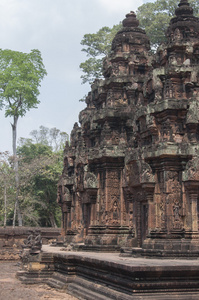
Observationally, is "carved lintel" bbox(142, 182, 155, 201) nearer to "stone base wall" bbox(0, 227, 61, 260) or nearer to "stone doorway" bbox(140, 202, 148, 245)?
"stone doorway" bbox(140, 202, 148, 245)

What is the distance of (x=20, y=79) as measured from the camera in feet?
107

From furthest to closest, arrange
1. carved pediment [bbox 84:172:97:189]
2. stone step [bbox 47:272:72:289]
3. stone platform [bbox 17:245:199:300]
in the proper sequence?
carved pediment [bbox 84:172:97:189]
stone step [bbox 47:272:72:289]
stone platform [bbox 17:245:199:300]

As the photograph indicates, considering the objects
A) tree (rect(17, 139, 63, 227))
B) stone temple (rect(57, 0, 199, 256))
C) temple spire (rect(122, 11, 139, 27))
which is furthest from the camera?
tree (rect(17, 139, 63, 227))

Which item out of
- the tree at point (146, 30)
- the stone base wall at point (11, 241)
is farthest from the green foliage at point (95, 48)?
the stone base wall at point (11, 241)

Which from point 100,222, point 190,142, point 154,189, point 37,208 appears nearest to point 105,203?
point 100,222

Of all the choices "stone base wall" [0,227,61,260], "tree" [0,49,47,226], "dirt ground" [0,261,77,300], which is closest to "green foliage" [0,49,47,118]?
"tree" [0,49,47,226]

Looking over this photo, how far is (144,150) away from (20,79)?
2230 cm

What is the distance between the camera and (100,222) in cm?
1552

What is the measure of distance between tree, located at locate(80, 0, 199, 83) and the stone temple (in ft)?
35.5

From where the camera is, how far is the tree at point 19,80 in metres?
31.9

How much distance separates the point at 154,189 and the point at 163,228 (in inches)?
42.8

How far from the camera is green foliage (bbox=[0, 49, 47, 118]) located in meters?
31.9

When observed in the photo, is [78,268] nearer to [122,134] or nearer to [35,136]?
[122,134]

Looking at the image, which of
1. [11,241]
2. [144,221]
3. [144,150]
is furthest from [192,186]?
[11,241]
